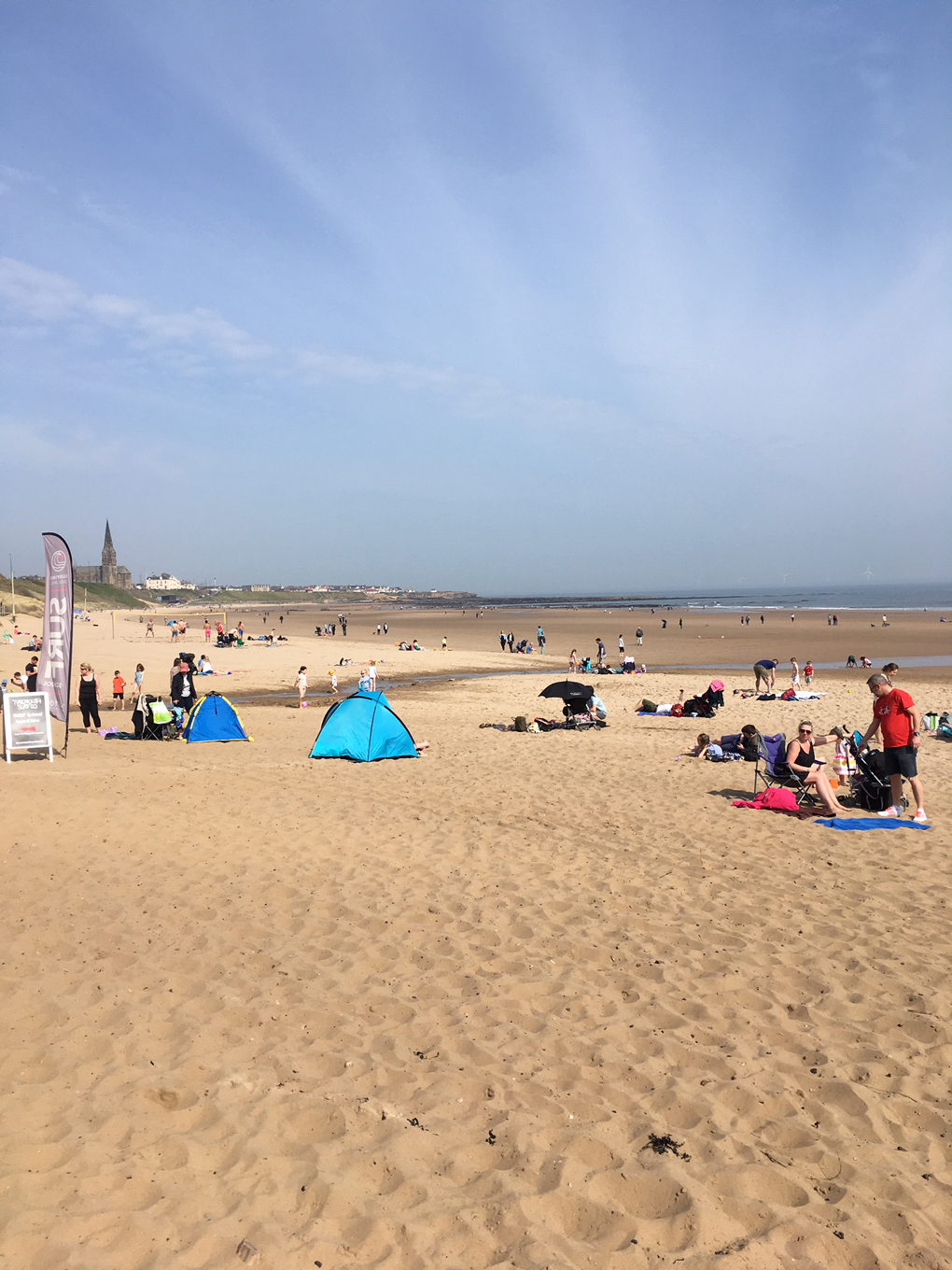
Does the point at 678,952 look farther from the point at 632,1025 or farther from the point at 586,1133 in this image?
the point at 586,1133

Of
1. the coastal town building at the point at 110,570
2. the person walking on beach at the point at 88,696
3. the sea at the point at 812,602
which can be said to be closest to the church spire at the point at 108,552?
the coastal town building at the point at 110,570

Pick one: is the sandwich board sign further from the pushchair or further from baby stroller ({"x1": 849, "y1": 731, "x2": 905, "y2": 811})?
baby stroller ({"x1": 849, "y1": 731, "x2": 905, "y2": 811})

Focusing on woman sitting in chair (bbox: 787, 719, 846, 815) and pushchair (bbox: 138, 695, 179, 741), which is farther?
pushchair (bbox: 138, 695, 179, 741)

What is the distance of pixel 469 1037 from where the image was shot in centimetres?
464

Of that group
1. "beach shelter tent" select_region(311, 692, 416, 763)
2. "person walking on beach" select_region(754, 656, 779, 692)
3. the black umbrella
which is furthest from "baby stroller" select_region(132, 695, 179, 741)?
"person walking on beach" select_region(754, 656, 779, 692)

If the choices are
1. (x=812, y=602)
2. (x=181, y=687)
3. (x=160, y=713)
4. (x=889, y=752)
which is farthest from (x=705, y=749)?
(x=812, y=602)

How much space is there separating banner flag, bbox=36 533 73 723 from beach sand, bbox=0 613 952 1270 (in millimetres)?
2870

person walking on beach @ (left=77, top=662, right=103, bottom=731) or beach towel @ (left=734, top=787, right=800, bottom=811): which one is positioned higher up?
person walking on beach @ (left=77, top=662, right=103, bottom=731)

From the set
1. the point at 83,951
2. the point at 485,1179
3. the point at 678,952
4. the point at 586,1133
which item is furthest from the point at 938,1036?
the point at 83,951

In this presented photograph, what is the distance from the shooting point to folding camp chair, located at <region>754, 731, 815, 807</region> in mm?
10095

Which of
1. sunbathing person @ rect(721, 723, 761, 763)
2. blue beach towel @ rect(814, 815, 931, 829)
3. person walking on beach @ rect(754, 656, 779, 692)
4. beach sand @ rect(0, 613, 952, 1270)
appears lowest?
beach sand @ rect(0, 613, 952, 1270)

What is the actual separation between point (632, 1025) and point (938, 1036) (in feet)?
5.93

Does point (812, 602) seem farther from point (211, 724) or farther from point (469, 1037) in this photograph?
point (469, 1037)

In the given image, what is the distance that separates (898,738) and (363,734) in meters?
7.85
